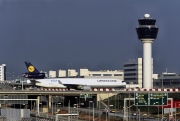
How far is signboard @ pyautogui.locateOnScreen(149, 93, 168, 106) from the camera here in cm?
10531

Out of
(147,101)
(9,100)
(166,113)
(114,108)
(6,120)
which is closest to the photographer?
(6,120)

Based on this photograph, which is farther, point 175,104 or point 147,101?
point 175,104

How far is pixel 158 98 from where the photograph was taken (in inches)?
4173

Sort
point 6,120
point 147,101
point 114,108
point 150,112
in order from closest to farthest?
1. point 6,120
2. point 147,101
3. point 150,112
4. point 114,108

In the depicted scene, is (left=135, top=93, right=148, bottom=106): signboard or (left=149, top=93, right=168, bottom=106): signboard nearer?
(left=149, top=93, right=168, bottom=106): signboard

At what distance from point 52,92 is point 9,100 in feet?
59.7

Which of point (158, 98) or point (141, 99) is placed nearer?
point (158, 98)

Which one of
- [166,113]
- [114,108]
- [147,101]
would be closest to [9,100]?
[114,108]

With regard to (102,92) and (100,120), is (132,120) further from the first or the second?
(102,92)

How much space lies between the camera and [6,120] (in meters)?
70.4

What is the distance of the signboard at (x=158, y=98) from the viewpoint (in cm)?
10531

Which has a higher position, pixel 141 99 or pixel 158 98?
pixel 158 98

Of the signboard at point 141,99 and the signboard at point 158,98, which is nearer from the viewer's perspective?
the signboard at point 158,98

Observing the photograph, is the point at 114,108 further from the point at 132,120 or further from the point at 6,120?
the point at 6,120
